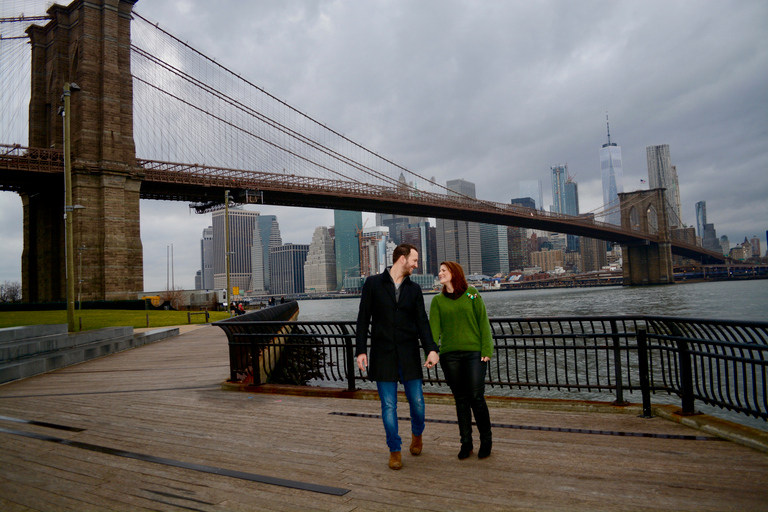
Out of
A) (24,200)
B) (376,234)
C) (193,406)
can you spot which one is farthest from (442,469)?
(376,234)

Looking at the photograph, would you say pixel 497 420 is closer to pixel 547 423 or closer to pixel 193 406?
pixel 547 423

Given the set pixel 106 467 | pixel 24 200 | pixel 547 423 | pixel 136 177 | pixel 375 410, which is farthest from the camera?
pixel 24 200

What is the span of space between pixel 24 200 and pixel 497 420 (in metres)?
51.4

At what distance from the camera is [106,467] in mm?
4262

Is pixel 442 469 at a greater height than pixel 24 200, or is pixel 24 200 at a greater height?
Result: pixel 24 200

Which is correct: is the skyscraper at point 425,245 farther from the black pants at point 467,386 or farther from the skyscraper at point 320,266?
the black pants at point 467,386

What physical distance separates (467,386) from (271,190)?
43.8 m

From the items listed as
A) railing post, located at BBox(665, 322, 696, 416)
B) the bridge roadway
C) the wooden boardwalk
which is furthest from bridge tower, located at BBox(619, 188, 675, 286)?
the wooden boardwalk

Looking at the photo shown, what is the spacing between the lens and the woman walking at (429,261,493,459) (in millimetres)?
4266

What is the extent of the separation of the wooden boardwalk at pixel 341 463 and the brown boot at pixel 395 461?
57mm

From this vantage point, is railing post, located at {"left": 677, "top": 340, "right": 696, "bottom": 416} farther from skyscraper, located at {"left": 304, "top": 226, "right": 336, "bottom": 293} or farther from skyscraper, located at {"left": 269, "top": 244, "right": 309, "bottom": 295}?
skyscraper, located at {"left": 269, "top": 244, "right": 309, "bottom": 295}

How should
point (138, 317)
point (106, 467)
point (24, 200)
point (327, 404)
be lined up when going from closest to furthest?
point (106, 467)
point (327, 404)
point (138, 317)
point (24, 200)

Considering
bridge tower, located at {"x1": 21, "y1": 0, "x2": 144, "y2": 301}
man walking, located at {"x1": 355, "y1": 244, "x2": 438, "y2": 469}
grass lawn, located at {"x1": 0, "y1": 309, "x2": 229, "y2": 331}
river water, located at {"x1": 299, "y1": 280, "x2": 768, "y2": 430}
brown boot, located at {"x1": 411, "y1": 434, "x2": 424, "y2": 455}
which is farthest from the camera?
bridge tower, located at {"x1": 21, "y1": 0, "x2": 144, "y2": 301}

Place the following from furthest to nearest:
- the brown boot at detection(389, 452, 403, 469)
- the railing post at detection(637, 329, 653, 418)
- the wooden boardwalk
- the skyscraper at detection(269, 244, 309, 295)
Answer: the skyscraper at detection(269, 244, 309, 295), the railing post at detection(637, 329, 653, 418), the brown boot at detection(389, 452, 403, 469), the wooden boardwalk
